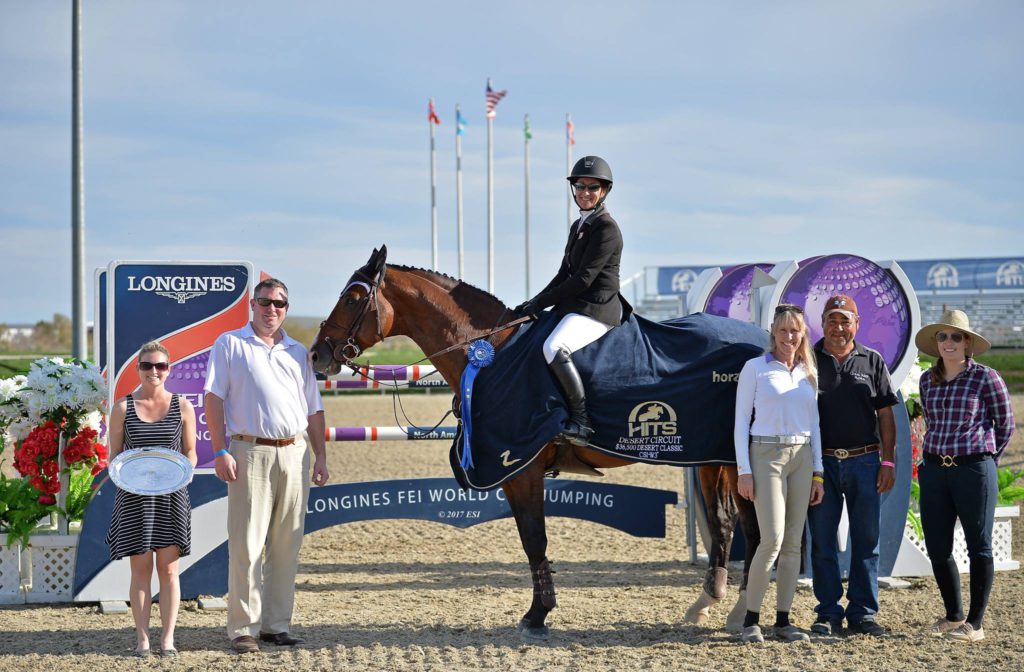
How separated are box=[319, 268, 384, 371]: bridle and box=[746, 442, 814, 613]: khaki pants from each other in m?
2.30

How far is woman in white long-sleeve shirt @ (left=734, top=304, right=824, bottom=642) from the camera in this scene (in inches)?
209

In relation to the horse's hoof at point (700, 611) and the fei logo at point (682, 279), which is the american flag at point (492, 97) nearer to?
the fei logo at point (682, 279)

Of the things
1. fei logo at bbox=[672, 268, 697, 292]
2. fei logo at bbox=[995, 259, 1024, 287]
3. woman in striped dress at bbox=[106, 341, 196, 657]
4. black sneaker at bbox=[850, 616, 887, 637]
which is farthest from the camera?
fei logo at bbox=[672, 268, 697, 292]

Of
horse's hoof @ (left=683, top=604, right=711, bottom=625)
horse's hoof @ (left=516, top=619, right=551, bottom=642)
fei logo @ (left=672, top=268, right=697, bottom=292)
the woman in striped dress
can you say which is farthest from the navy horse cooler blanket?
fei logo @ (left=672, top=268, right=697, bottom=292)

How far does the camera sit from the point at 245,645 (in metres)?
5.46

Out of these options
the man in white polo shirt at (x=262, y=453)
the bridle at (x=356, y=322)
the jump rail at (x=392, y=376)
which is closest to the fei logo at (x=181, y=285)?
the jump rail at (x=392, y=376)

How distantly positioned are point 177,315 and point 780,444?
413cm

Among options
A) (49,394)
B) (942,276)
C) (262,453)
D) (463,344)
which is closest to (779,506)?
(463,344)

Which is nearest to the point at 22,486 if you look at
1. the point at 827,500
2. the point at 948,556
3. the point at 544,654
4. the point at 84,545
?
the point at 84,545

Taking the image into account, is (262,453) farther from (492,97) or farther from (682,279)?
(682,279)

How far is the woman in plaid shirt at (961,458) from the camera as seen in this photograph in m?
5.35

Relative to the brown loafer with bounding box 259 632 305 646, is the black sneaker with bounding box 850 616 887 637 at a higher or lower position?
higher

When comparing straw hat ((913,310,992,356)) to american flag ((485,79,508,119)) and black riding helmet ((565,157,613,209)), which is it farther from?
american flag ((485,79,508,119))

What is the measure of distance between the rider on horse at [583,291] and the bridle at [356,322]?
0.83 metres
